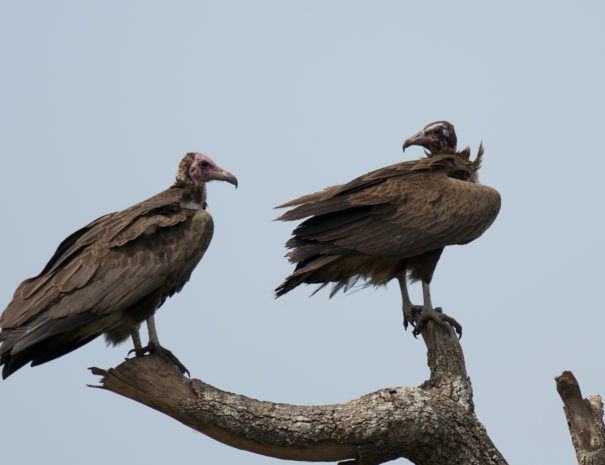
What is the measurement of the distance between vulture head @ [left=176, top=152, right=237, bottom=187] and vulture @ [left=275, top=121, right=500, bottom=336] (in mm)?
558

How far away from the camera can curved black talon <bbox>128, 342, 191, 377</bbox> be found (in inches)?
282

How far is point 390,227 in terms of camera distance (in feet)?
26.5

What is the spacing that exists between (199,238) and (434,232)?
1.86 metres

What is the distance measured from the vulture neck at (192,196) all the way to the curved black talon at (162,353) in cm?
118

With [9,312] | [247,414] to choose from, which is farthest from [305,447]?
[9,312]

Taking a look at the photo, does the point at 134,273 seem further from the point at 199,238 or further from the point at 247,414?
the point at 247,414

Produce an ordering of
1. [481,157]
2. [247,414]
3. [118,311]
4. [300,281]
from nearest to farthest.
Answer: [247,414] < [118,311] < [300,281] < [481,157]

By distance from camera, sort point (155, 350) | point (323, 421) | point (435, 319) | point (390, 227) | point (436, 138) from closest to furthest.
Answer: point (323, 421) → point (155, 350) → point (435, 319) → point (390, 227) → point (436, 138)

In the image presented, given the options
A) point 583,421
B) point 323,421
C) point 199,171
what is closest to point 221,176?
point 199,171

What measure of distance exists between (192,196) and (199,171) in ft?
0.97

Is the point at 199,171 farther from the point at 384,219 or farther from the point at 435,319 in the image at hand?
the point at 435,319

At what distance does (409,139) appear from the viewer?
365 inches

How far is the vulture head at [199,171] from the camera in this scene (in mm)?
8266

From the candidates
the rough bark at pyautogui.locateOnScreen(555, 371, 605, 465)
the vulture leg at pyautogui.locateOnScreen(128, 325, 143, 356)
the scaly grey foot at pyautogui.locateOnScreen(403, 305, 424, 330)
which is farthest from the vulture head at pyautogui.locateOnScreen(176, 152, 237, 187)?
the rough bark at pyautogui.locateOnScreen(555, 371, 605, 465)
